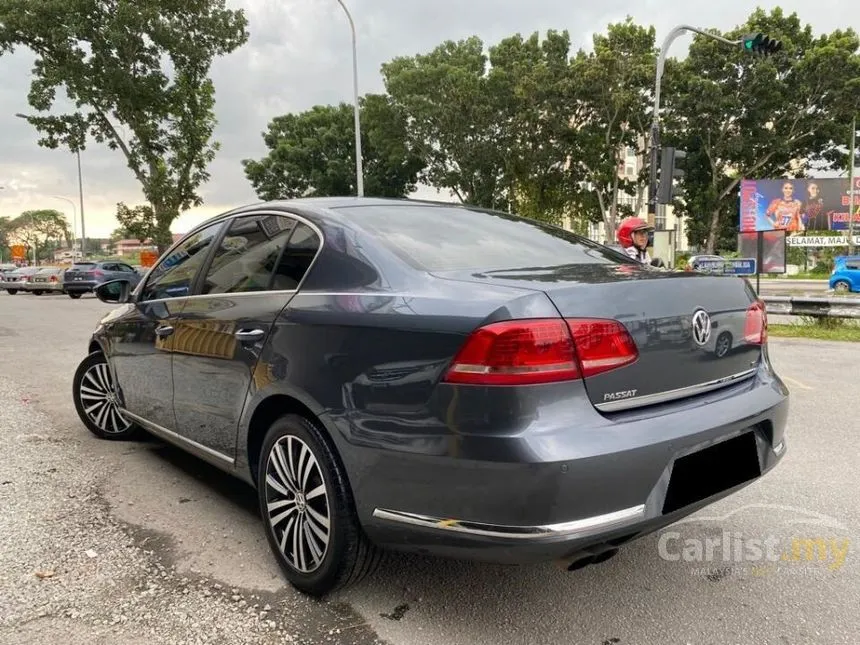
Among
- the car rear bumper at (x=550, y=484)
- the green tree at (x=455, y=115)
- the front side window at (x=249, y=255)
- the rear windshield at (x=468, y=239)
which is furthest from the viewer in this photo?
the green tree at (x=455, y=115)

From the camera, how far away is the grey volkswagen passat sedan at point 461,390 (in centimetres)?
194

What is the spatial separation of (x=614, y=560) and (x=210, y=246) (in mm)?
2437

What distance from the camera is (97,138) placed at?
24.9 metres

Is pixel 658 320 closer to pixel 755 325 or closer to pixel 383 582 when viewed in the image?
pixel 755 325

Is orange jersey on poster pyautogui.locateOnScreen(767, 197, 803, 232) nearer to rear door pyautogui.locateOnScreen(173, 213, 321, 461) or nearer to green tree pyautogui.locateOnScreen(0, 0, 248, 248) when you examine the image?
green tree pyautogui.locateOnScreen(0, 0, 248, 248)

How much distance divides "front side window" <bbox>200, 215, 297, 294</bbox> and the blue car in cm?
2466

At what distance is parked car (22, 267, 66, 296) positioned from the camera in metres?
27.5

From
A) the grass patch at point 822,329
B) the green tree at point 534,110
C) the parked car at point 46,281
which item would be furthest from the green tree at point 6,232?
the grass patch at point 822,329

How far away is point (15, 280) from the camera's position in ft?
103

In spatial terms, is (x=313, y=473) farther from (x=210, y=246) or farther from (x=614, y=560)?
(x=210, y=246)

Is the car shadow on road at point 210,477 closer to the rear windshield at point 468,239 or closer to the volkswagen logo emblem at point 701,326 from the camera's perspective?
the rear windshield at point 468,239

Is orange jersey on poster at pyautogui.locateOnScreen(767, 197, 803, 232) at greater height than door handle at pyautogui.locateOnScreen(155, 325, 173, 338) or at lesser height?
greater

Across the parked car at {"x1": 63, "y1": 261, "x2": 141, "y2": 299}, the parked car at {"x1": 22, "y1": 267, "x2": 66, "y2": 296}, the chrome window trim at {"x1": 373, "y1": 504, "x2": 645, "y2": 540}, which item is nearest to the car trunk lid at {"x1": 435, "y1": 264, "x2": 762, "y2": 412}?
the chrome window trim at {"x1": 373, "y1": 504, "x2": 645, "y2": 540}

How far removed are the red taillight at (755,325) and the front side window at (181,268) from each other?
2.49m
